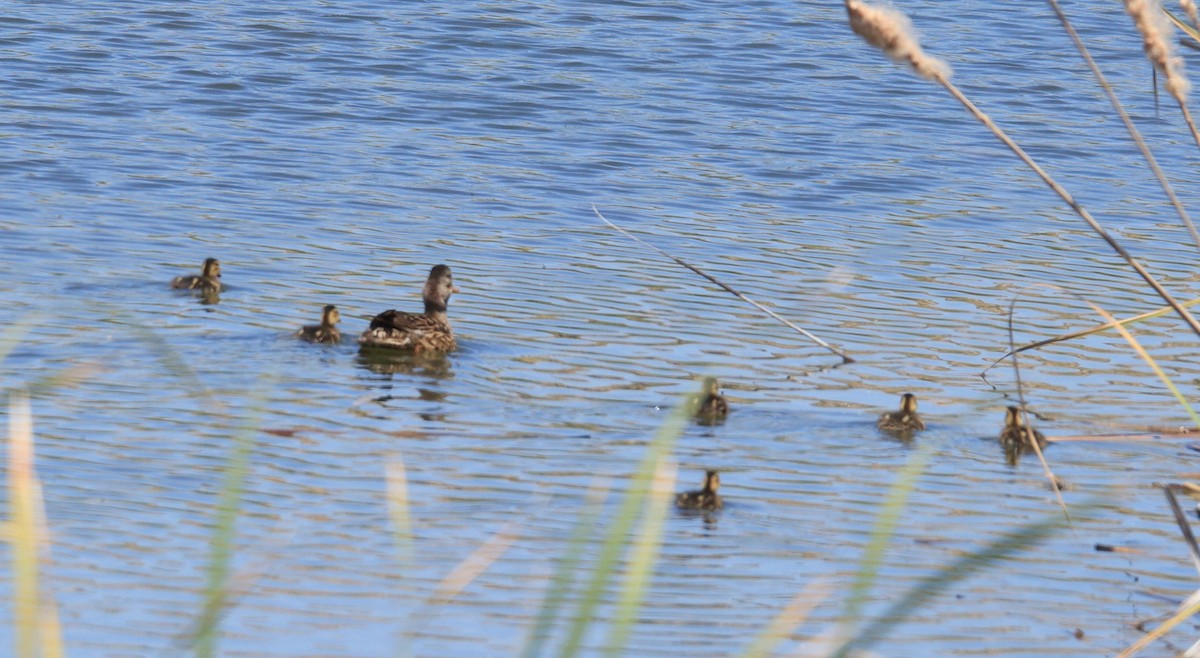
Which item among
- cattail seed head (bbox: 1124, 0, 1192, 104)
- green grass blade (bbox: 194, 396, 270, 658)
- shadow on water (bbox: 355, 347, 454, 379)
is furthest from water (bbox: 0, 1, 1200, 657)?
cattail seed head (bbox: 1124, 0, 1192, 104)

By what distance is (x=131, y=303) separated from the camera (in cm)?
783

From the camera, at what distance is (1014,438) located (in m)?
6.38

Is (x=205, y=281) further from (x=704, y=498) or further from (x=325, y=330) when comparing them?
(x=704, y=498)

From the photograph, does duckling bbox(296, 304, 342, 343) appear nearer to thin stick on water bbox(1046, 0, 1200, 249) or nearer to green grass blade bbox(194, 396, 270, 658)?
thin stick on water bbox(1046, 0, 1200, 249)

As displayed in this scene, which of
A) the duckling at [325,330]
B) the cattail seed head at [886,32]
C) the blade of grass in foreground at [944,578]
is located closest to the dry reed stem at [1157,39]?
the cattail seed head at [886,32]

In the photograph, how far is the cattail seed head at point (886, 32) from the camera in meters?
2.81

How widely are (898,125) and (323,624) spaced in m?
9.50

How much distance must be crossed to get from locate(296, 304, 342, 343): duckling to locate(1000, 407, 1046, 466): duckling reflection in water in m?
2.42

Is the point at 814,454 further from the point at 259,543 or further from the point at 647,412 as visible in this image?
the point at 259,543

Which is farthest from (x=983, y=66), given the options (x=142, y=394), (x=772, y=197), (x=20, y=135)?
(x=142, y=394)

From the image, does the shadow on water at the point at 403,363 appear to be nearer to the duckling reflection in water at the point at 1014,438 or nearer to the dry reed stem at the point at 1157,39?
the duckling reflection in water at the point at 1014,438

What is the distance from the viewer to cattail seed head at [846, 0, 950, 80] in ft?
9.21

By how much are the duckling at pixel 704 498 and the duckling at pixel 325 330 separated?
6.93ft

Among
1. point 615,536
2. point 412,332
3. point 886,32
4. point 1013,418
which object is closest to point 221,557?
point 615,536
